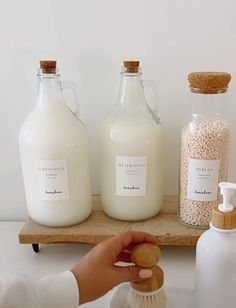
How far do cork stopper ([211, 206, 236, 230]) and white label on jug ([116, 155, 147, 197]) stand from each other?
0.61ft

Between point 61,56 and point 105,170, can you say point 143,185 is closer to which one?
point 105,170

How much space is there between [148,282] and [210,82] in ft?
0.95

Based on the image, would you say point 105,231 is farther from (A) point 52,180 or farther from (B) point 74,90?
(B) point 74,90

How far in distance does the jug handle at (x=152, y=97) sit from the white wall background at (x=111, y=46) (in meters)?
0.02

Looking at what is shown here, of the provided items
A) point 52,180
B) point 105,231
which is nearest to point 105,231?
point 105,231

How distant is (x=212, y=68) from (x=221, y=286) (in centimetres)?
37

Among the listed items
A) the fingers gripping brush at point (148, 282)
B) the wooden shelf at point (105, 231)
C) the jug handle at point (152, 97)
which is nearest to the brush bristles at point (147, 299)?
the fingers gripping brush at point (148, 282)

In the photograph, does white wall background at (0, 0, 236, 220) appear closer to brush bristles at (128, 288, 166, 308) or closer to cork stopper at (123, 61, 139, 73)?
cork stopper at (123, 61, 139, 73)

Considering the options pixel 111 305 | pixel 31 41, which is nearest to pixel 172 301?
pixel 111 305

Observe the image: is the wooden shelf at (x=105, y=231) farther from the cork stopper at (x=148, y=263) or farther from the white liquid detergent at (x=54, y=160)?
the cork stopper at (x=148, y=263)

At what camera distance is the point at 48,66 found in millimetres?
593

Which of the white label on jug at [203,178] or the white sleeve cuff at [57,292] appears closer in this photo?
the white sleeve cuff at [57,292]

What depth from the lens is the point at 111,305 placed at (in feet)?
1.71

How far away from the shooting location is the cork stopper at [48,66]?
1.94 feet
